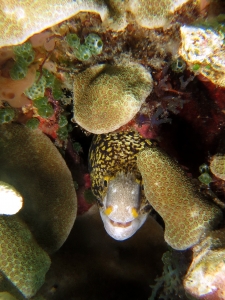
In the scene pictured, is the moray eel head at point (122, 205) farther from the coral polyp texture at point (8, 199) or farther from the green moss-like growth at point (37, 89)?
the green moss-like growth at point (37, 89)

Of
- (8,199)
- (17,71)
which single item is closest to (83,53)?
(17,71)

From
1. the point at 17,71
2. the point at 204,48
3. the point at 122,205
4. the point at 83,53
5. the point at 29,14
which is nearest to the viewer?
the point at 29,14

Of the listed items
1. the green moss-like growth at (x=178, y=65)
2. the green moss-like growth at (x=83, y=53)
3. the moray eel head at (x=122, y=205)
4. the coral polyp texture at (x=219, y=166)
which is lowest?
the moray eel head at (x=122, y=205)

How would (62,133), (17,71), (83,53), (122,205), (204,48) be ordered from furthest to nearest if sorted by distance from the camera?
(62,133), (122,205), (17,71), (83,53), (204,48)

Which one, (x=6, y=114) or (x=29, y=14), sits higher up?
(x=29, y=14)

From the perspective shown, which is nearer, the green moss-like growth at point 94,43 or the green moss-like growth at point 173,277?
the green moss-like growth at point 94,43

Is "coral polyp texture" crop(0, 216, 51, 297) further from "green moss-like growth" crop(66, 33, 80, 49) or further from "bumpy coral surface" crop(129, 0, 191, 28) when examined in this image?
"bumpy coral surface" crop(129, 0, 191, 28)

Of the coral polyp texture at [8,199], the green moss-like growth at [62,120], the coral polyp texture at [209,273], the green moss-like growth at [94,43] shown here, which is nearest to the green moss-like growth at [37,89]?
the green moss-like growth at [62,120]

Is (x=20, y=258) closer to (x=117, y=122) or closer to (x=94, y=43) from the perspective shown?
(x=117, y=122)
